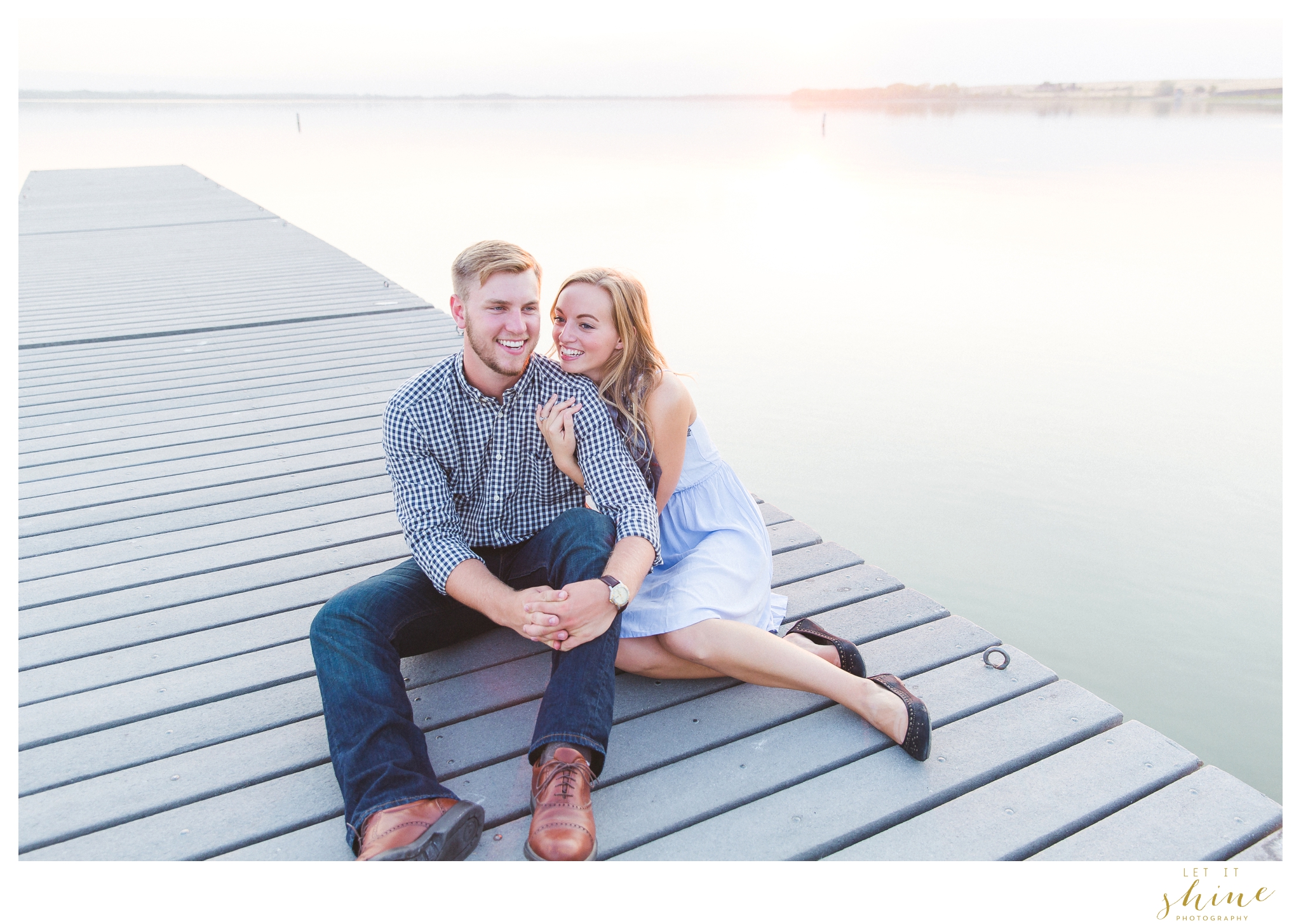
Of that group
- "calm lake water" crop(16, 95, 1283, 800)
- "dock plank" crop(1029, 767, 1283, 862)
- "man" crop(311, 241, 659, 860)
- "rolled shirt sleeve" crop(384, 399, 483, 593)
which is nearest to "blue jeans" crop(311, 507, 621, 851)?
Result: "man" crop(311, 241, 659, 860)

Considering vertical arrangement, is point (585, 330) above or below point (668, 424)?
above

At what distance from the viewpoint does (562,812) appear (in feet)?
5.34

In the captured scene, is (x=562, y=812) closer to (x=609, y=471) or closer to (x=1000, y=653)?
(x=609, y=471)

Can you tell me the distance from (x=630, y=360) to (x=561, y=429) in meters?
0.28

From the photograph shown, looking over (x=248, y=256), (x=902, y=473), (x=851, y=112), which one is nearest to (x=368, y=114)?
(x=851, y=112)

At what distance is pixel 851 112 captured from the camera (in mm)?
51625

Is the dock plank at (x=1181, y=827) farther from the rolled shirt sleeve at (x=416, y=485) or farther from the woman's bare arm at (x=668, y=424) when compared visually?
the rolled shirt sleeve at (x=416, y=485)

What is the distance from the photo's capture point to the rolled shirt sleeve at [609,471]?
2.07m

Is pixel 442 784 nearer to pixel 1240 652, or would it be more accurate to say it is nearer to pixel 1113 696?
pixel 1113 696

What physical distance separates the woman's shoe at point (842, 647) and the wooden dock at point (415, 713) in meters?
0.10

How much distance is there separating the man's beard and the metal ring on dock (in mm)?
1281

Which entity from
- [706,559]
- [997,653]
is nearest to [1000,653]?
[997,653]
